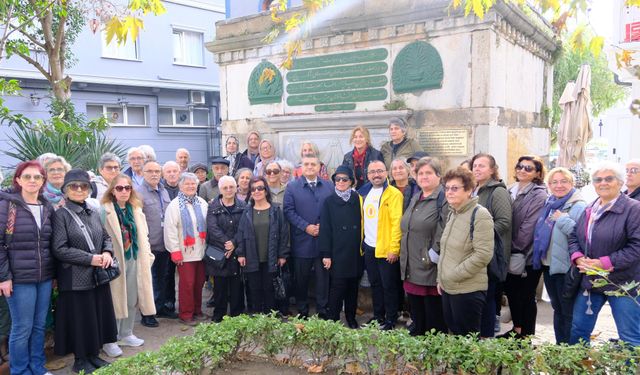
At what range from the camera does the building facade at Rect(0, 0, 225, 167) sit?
53.4ft

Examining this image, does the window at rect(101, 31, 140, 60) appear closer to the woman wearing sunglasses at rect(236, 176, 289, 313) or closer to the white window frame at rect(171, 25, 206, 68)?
the white window frame at rect(171, 25, 206, 68)

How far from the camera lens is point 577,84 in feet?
29.1

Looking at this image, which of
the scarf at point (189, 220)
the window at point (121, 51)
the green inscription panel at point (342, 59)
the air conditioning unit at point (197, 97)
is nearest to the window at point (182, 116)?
the air conditioning unit at point (197, 97)

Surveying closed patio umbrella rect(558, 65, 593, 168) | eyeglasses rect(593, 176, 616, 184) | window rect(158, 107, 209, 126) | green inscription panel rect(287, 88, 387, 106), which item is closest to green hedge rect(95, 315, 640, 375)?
eyeglasses rect(593, 176, 616, 184)

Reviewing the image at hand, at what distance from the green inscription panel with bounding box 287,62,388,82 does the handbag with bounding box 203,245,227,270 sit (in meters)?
3.10

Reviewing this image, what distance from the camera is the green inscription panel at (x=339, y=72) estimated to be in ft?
21.7

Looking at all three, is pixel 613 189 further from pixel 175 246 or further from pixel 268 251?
pixel 175 246

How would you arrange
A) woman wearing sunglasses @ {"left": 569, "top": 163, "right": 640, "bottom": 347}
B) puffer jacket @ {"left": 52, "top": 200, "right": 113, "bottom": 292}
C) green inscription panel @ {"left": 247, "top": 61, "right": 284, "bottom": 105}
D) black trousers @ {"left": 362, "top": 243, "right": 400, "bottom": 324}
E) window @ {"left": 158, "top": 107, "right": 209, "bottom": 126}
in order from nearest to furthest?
woman wearing sunglasses @ {"left": 569, "top": 163, "right": 640, "bottom": 347}, puffer jacket @ {"left": 52, "top": 200, "right": 113, "bottom": 292}, black trousers @ {"left": 362, "top": 243, "right": 400, "bottom": 324}, green inscription panel @ {"left": 247, "top": 61, "right": 284, "bottom": 105}, window @ {"left": 158, "top": 107, "right": 209, "bottom": 126}

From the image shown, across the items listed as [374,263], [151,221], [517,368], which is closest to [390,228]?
[374,263]

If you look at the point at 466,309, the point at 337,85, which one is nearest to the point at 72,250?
the point at 466,309

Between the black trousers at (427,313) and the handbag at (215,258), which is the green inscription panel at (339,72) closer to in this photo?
the handbag at (215,258)

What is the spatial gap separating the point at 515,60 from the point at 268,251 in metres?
4.17

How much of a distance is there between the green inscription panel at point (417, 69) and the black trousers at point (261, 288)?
2.98 metres

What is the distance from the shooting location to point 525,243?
14.4ft
